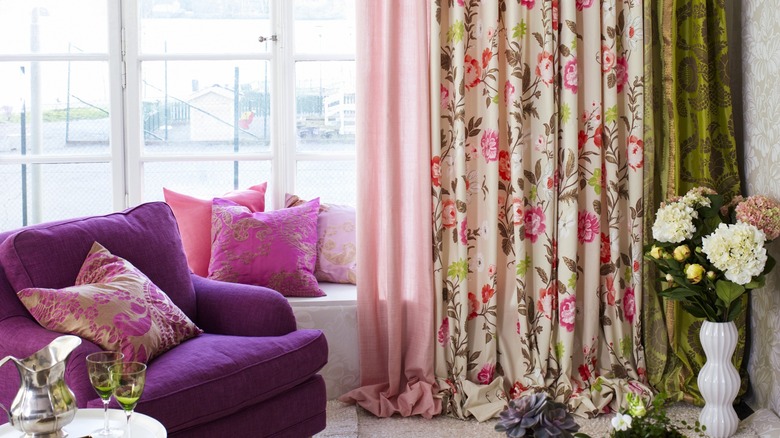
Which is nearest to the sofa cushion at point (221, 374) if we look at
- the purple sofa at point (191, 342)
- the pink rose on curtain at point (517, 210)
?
the purple sofa at point (191, 342)

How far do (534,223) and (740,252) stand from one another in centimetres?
82

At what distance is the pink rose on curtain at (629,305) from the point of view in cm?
350

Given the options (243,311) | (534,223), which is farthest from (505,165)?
(243,311)

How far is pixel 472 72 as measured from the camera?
135 inches

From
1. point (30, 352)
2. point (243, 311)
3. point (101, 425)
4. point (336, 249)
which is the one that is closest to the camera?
point (101, 425)

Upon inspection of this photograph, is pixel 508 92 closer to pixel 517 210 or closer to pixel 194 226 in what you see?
pixel 517 210

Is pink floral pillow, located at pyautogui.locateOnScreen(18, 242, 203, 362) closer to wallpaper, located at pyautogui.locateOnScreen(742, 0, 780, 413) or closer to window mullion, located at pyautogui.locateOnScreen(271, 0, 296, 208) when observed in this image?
window mullion, located at pyautogui.locateOnScreen(271, 0, 296, 208)

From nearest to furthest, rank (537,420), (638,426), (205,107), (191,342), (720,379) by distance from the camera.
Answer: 1. (638,426)
2. (537,420)
3. (191,342)
4. (720,379)
5. (205,107)

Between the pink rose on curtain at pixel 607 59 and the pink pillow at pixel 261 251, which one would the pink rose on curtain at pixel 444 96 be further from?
the pink pillow at pixel 261 251

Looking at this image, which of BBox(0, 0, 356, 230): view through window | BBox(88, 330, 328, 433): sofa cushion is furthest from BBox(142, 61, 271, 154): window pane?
BBox(88, 330, 328, 433): sofa cushion

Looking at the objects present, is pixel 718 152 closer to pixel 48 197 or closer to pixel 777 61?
pixel 777 61

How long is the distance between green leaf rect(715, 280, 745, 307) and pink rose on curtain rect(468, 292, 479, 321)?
3.02 ft

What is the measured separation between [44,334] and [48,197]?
1.42 meters

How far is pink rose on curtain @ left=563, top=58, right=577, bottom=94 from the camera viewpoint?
3.37 meters
